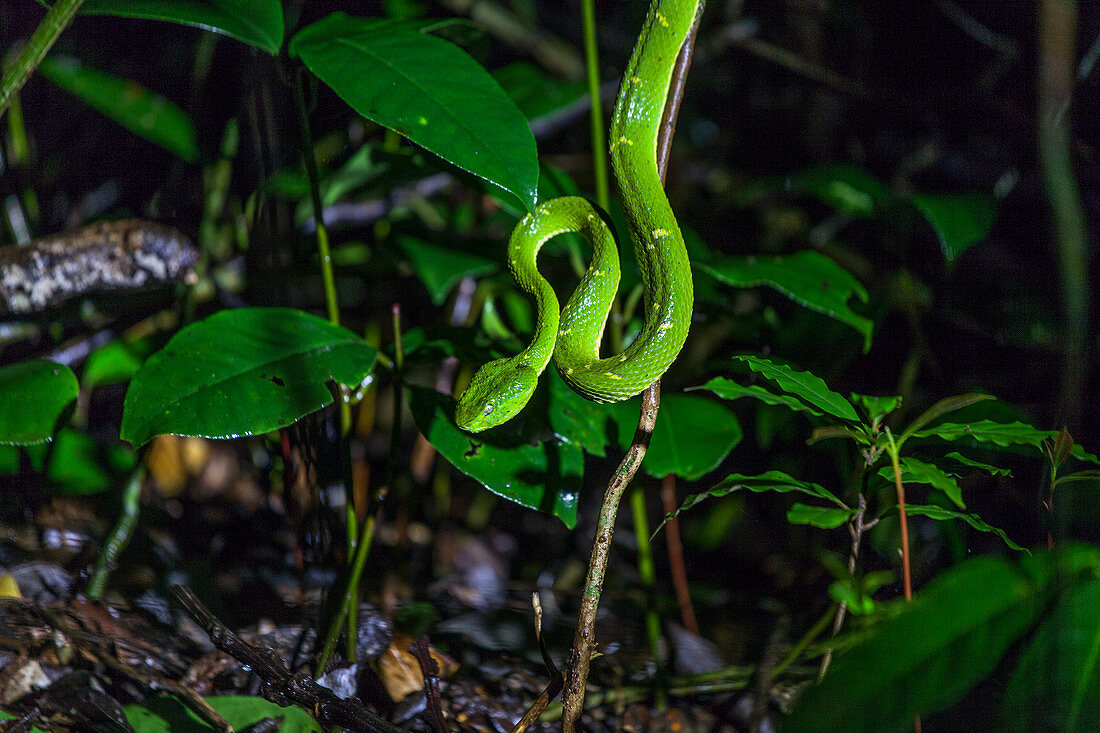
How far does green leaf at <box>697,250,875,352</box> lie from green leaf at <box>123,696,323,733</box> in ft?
4.92

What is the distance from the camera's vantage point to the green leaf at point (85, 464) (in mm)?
2346

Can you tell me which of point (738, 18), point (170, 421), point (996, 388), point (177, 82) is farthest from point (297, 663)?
point (738, 18)

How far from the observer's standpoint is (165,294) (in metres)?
2.51

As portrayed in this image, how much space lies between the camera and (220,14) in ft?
5.09

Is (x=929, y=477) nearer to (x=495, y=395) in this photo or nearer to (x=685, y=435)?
(x=685, y=435)

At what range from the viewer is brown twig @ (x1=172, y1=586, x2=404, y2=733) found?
4.45ft

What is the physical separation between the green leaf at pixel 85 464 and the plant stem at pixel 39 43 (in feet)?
4.17

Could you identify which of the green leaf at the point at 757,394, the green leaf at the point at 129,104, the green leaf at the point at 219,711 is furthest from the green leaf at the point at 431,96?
the green leaf at the point at 129,104

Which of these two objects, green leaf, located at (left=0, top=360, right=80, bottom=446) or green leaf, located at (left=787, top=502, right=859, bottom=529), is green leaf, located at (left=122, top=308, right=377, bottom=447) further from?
green leaf, located at (left=787, top=502, right=859, bottom=529)

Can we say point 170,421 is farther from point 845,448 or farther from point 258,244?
point 845,448

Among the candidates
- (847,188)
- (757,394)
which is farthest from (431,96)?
(847,188)

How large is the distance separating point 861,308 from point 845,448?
18.6 inches

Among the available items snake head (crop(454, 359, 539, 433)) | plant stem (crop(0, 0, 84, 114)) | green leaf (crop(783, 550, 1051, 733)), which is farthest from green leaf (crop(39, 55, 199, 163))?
green leaf (crop(783, 550, 1051, 733))

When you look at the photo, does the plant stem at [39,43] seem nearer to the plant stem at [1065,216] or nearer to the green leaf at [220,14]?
the green leaf at [220,14]
